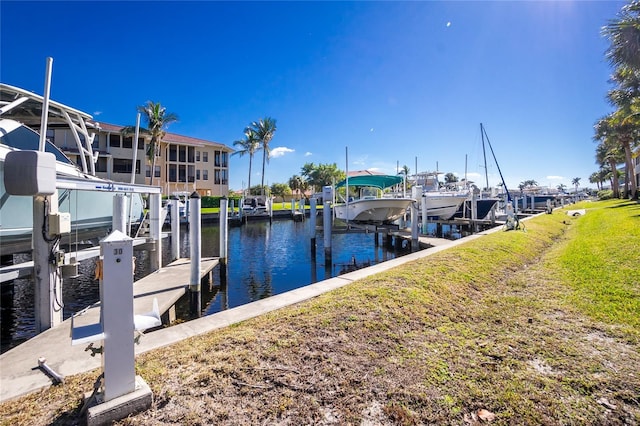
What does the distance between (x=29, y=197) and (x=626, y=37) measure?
2279 centimetres

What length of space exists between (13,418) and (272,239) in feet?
61.0

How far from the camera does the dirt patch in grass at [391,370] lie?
8.47 feet

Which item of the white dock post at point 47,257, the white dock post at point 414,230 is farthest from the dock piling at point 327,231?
the white dock post at point 47,257

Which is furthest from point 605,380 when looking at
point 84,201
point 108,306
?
point 84,201

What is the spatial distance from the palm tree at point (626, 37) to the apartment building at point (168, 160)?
37184 millimetres

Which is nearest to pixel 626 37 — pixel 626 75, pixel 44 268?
pixel 626 75

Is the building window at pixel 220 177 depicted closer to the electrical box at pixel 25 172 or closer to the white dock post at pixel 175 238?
the white dock post at pixel 175 238

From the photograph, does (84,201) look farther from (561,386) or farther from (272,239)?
(272,239)

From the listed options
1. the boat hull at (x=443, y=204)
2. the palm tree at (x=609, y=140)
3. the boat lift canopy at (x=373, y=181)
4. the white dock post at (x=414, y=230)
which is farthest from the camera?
the palm tree at (x=609, y=140)

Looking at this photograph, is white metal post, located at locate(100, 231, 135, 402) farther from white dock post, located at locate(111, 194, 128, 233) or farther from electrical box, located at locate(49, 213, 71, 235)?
white dock post, located at locate(111, 194, 128, 233)

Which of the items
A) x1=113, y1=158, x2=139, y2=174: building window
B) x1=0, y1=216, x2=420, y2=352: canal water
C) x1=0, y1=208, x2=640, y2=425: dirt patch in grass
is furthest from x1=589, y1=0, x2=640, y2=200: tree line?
x1=113, y1=158, x2=139, y2=174: building window

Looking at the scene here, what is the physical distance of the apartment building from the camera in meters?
37.4

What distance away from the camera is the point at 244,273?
39.6ft

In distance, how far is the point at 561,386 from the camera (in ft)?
9.59
